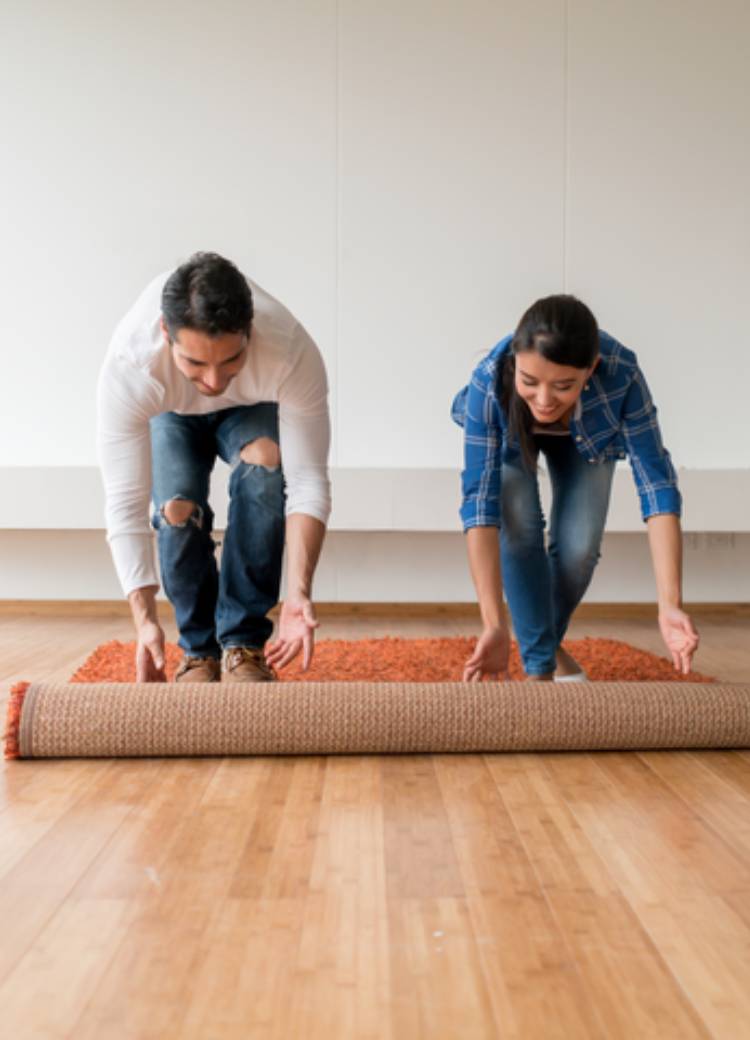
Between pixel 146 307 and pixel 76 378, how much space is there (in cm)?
243

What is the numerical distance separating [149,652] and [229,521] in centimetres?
42

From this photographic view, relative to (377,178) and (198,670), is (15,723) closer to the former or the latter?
(198,670)

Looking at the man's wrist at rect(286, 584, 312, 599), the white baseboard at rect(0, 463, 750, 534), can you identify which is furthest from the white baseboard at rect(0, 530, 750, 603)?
the man's wrist at rect(286, 584, 312, 599)

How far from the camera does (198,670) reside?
2318mm

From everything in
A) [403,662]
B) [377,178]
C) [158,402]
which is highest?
[377,178]

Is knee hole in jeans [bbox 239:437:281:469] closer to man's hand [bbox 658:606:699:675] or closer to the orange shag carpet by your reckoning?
the orange shag carpet

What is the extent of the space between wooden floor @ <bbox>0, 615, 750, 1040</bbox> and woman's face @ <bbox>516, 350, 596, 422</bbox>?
0.59 m

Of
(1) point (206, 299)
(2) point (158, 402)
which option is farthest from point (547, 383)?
(2) point (158, 402)

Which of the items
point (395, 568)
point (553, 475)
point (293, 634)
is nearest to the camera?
point (293, 634)

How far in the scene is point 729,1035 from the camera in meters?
0.88

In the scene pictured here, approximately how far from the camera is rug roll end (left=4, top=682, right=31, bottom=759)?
5.85 feet

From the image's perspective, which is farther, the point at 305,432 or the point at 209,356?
the point at 305,432

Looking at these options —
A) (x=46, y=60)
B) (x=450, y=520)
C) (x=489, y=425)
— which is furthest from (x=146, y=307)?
(x=46, y=60)

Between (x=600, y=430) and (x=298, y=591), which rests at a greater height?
(x=600, y=430)
